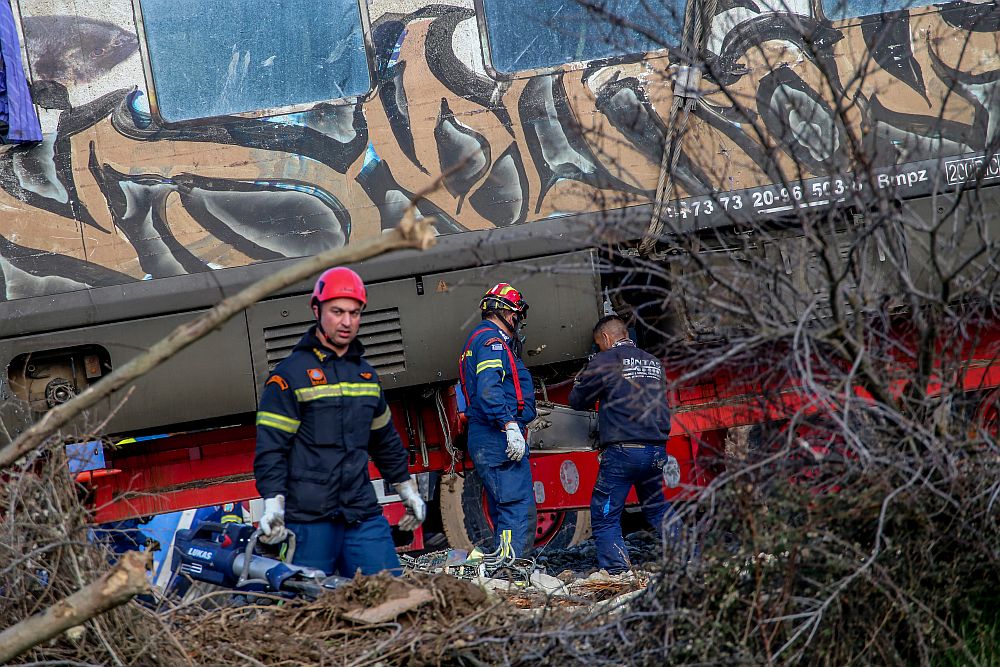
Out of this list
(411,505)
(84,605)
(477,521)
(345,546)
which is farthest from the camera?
(477,521)

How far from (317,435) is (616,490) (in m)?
2.29

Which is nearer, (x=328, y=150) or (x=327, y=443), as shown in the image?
(x=327, y=443)

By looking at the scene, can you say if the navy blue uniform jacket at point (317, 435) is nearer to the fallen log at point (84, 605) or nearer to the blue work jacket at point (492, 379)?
the blue work jacket at point (492, 379)

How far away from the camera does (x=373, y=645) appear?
149 inches

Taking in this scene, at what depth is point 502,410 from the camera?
21.1 ft

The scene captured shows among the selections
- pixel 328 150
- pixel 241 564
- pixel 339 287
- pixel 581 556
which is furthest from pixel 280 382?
pixel 581 556

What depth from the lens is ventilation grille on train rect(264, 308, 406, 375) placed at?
21.2ft

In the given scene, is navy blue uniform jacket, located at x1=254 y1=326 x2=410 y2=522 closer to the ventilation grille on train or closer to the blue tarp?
the ventilation grille on train

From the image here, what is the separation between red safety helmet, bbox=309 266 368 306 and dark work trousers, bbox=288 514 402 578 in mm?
1054

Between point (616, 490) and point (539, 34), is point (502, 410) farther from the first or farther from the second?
point (539, 34)

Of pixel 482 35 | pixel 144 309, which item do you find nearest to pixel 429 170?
pixel 482 35

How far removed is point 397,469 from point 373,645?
170cm

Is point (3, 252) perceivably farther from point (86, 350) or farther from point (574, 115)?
point (574, 115)

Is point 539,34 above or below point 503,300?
above
